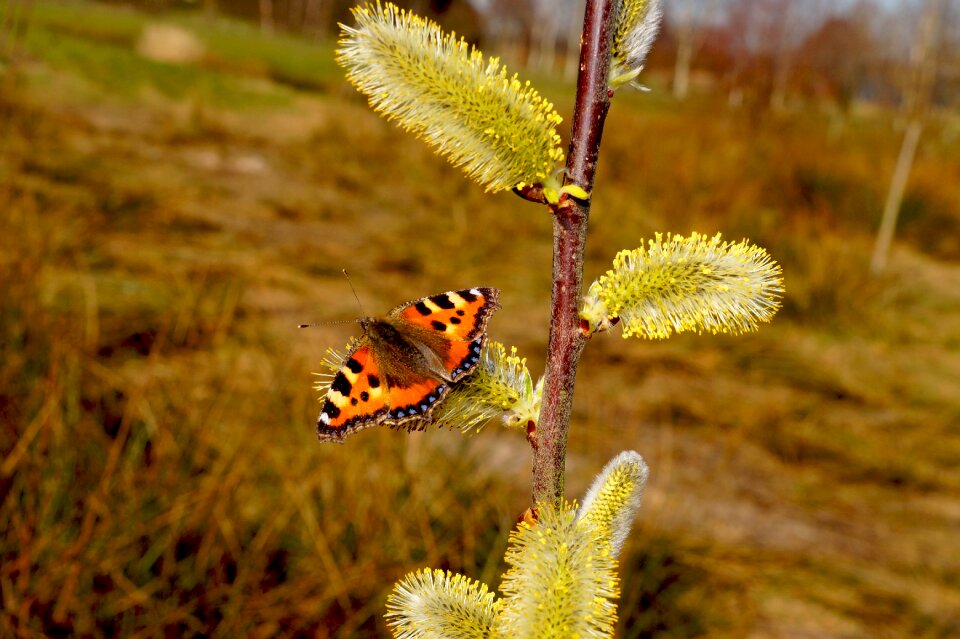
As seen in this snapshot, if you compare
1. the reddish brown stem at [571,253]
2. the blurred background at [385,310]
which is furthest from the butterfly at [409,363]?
the blurred background at [385,310]

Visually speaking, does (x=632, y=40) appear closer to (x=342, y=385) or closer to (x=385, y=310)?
(x=342, y=385)

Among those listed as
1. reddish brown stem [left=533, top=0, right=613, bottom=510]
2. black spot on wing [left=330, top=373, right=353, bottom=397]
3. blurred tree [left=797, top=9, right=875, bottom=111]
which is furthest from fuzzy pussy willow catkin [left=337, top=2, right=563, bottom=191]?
blurred tree [left=797, top=9, right=875, bottom=111]

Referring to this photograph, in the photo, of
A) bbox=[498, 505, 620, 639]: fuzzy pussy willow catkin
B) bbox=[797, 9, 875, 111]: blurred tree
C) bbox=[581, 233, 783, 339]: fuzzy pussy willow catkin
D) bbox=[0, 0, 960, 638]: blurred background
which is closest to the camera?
bbox=[498, 505, 620, 639]: fuzzy pussy willow catkin

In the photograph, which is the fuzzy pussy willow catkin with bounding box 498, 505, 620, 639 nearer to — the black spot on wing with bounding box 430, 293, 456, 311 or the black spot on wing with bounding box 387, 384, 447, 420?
the black spot on wing with bounding box 387, 384, 447, 420

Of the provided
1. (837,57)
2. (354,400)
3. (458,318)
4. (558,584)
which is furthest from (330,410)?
(837,57)

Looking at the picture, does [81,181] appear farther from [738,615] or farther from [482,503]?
[738,615]

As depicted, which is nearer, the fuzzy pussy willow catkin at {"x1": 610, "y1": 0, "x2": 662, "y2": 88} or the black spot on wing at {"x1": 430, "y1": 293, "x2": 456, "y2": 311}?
the fuzzy pussy willow catkin at {"x1": 610, "y1": 0, "x2": 662, "y2": 88}

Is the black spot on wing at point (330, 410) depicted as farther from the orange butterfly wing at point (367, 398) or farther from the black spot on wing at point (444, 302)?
the black spot on wing at point (444, 302)

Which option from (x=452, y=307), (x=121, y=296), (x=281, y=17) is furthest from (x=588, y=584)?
(x=281, y=17)
